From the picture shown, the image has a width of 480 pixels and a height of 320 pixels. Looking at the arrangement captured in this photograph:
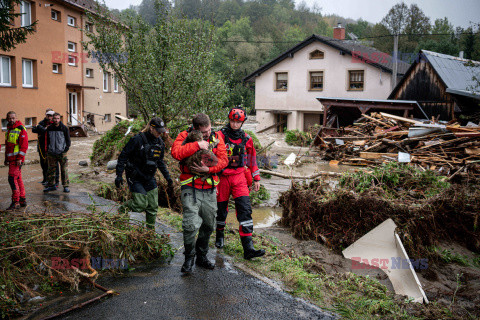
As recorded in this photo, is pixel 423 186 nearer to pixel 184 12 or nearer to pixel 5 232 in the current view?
pixel 5 232

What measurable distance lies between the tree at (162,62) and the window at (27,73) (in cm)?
1195

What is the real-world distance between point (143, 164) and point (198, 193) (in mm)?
1300

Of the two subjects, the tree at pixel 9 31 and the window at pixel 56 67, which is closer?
the tree at pixel 9 31

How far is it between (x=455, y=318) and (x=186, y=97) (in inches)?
370

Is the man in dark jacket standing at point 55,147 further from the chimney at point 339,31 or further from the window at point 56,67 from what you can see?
the chimney at point 339,31

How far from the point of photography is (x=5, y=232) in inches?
177

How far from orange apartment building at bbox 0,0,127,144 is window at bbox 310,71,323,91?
1699cm

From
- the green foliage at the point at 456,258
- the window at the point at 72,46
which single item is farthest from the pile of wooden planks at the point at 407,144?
the window at the point at 72,46

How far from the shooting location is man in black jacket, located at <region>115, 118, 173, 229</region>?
18.2 feet

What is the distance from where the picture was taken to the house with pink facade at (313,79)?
28984 millimetres

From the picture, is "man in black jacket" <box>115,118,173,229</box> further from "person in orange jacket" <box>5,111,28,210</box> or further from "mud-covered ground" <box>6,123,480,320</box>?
"person in orange jacket" <box>5,111,28,210</box>

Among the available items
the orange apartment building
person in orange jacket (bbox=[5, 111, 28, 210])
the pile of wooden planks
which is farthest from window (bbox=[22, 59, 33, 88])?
the pile of wooden planks

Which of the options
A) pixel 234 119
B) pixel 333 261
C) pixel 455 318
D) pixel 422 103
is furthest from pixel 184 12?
pixel 422 103

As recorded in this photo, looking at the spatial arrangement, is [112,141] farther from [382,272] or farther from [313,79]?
[313,79]
